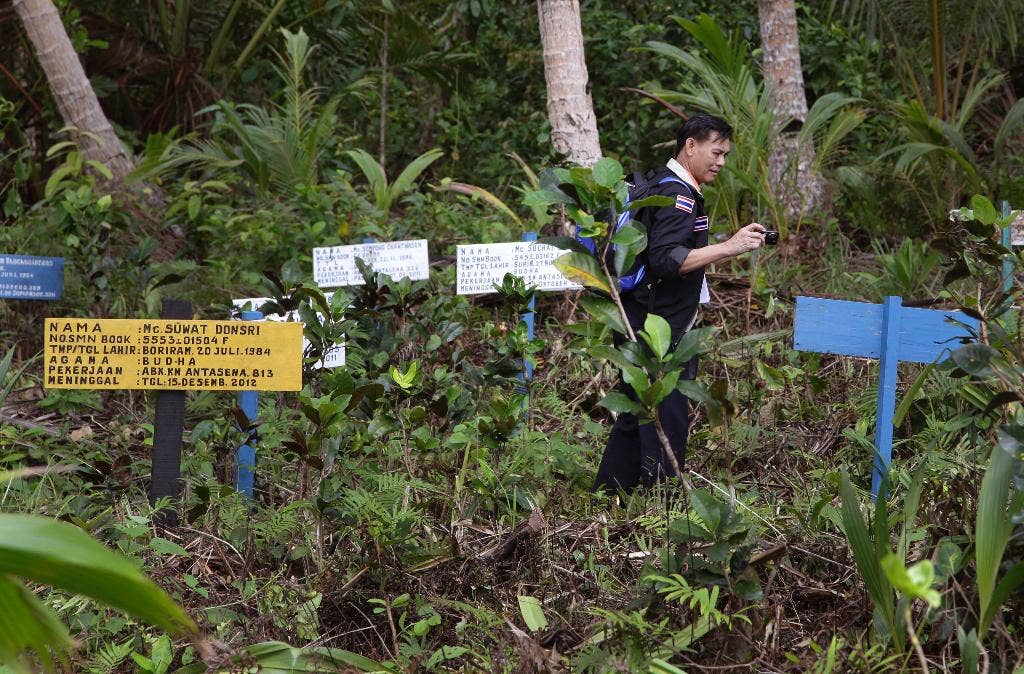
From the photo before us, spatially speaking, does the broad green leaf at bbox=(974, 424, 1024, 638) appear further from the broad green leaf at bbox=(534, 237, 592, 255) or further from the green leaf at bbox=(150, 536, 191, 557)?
the green leaf at bbox=(150, 536, 191, 557)

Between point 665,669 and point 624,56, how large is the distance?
7.35 meters

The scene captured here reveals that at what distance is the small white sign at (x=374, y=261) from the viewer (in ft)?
18.0

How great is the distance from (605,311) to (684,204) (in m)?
1.02

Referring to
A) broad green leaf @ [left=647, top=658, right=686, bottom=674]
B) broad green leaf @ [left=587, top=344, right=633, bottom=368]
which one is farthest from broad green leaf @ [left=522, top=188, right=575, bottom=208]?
broad green leaf @ [left=647, top=658, right=686, bottom=674]

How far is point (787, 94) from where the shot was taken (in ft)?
24.1

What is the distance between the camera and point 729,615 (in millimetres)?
2848

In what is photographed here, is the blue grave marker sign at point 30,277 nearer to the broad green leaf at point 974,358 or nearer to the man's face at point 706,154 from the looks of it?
the man's face at point 706,154

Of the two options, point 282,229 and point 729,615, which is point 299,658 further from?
point 282,229

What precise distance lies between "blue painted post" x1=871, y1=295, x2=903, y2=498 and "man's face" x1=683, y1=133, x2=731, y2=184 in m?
0.78

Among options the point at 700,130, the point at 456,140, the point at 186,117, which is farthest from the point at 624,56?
the point at 700,130

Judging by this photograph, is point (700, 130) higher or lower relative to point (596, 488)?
higher

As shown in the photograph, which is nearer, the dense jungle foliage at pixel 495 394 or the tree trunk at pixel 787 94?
the dense jungle foliage at pixel 495 394

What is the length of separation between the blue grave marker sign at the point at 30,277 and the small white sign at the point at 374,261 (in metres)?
1.21

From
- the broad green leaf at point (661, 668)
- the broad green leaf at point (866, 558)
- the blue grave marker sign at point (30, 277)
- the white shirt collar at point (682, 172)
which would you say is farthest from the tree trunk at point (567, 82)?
the broad green leaf at point (661, 668)
